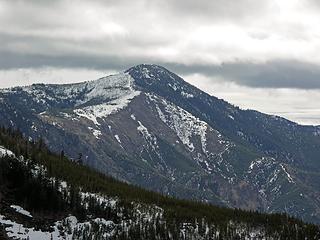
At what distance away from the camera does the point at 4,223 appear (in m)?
196

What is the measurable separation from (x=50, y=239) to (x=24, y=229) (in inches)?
384

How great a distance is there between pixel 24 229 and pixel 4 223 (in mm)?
7602

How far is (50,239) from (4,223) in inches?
664

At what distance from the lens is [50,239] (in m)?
200

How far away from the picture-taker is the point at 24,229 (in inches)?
7849
